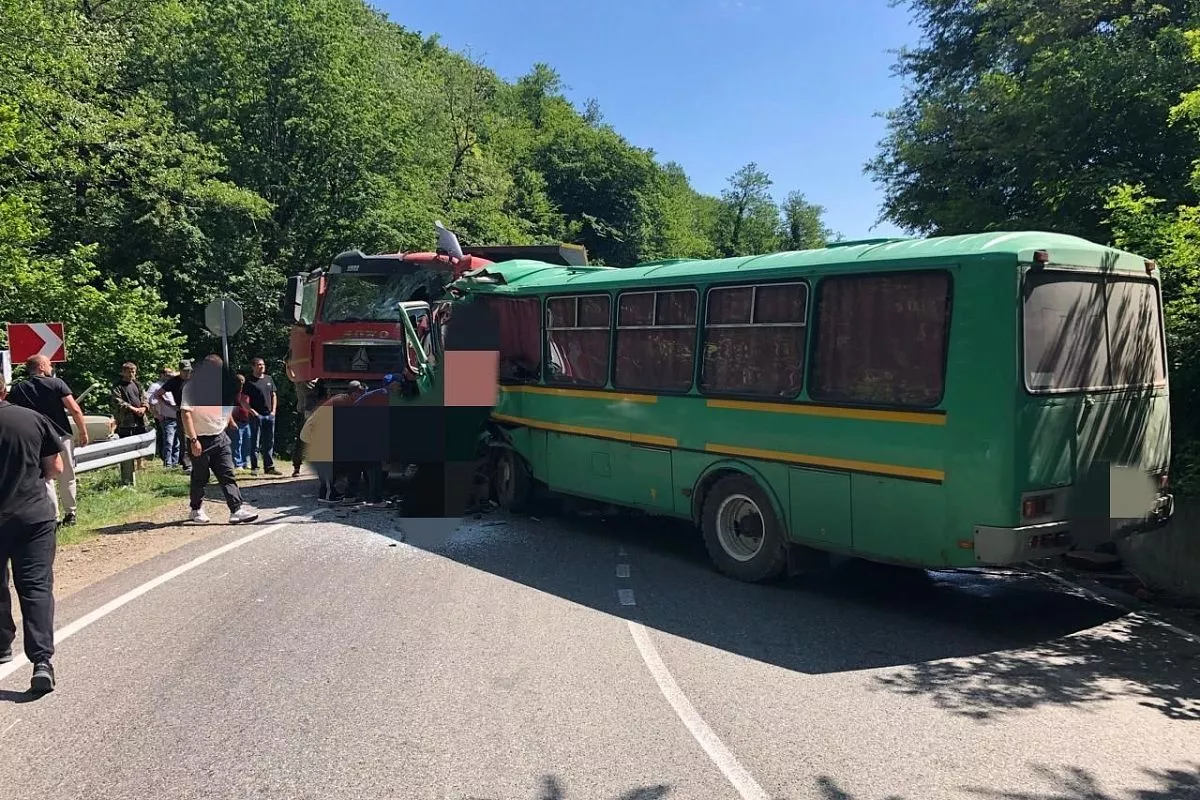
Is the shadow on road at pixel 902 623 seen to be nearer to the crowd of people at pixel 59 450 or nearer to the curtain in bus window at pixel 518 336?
the curtain in bus window at pixel 518 336

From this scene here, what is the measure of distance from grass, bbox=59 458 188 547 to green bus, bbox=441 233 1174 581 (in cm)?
584

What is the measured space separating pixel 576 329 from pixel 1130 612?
18.5ft

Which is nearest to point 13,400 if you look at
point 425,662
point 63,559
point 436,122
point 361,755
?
point 63,559

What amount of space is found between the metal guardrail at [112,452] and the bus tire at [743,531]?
763 centimetres

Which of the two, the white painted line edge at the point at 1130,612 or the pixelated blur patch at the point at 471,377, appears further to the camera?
the pixelated blur patch at the point at 471,377

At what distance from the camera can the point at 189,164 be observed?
68.0ft

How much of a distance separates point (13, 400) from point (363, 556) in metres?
3.46

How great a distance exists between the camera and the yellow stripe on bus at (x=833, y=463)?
20.8 ft

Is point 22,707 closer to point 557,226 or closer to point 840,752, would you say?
point 840,752

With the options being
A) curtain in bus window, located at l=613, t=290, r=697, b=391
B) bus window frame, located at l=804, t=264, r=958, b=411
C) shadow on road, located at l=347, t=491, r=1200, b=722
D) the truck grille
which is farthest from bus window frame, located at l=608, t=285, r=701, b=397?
the truck grille

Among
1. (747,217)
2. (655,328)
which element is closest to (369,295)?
(655,328)

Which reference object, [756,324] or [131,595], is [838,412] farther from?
[131,595]

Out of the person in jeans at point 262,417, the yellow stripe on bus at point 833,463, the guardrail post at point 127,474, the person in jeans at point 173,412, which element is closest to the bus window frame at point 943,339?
the yellow stripe on bus at point 833,463

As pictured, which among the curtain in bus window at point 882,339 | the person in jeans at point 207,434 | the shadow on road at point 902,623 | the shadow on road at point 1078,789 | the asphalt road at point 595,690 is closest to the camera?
the shadow on road at point 1078,789
